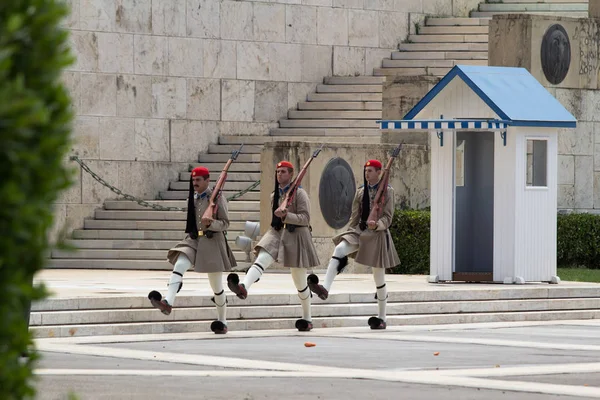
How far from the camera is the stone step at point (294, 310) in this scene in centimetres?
1419

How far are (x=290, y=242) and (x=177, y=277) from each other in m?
1.29

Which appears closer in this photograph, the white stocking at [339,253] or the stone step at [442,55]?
the white stocking at [339,253]

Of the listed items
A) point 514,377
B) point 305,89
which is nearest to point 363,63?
point 305,89

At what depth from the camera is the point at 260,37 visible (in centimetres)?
2716

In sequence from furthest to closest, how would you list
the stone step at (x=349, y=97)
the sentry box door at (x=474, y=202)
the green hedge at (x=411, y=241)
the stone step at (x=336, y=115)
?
the stone step at (x=349, y=97), the stone step at (x=336, y=115), the green hedge at (x=411, y=241), the sentry box door at (x=474, y=202)

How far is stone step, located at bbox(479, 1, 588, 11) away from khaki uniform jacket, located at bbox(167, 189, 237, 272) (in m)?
18.2

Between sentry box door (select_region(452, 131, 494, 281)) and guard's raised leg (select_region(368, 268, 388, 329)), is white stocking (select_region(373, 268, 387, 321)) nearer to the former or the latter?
guard's raised leg (select_region(368, 268, 388, 329))

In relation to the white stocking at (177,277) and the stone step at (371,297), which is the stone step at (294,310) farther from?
the white stocking at (177,277)

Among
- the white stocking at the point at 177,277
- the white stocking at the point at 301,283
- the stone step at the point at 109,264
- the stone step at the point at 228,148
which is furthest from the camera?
the stone step at the point at 228,148

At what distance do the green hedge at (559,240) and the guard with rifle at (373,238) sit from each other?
22.0 ft

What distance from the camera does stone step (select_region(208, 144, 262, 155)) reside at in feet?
84.6

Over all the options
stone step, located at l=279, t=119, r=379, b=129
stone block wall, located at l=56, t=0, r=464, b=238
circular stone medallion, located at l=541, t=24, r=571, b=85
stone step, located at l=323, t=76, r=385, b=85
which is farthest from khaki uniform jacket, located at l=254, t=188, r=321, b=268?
stone step, located at l=323, t=76, r=385, b=85

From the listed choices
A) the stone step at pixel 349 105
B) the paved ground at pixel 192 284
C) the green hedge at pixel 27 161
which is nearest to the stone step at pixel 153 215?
the paved ground at pixel 192 284

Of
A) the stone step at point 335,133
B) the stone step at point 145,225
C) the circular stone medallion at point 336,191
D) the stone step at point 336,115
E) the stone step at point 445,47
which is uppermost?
the stone step at point 445,47
